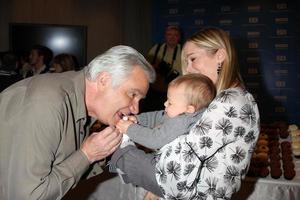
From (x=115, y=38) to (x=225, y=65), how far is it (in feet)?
21.2

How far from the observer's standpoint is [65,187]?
1389 mm

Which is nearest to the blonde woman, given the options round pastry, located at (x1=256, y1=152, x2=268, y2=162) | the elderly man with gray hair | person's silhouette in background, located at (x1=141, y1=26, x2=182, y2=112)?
the elderly man with gray hair

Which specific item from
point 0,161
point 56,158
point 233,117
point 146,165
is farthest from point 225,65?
point 0,161

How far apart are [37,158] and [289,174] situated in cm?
148

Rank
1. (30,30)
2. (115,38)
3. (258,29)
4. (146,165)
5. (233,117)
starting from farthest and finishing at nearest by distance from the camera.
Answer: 1. (115,38)
2. (30,30)
3. (258,29)
4. (146,165)
5. (233,117)

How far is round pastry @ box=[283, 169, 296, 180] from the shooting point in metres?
2.11

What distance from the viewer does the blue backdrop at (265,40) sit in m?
5.84

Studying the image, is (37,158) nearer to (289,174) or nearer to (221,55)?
(221,55)

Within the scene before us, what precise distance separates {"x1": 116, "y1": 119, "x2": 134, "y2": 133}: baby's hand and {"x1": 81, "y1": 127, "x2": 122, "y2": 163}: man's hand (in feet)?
0.15

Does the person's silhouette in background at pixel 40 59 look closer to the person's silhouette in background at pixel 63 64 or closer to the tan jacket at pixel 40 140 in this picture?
the person's silhouette in background at pixel 63 64

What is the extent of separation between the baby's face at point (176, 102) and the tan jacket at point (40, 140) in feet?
1.20

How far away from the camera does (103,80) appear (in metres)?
1.51

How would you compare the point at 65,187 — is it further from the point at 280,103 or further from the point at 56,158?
the point at 280,103

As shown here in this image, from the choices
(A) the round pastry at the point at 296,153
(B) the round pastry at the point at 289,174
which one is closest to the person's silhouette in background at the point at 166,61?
(A) the round pastry at the point at 296,153
